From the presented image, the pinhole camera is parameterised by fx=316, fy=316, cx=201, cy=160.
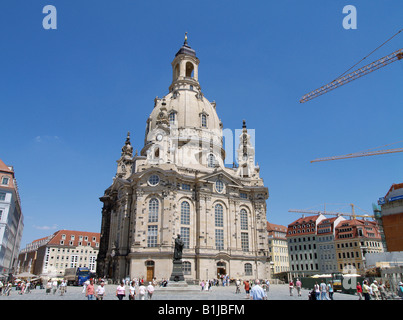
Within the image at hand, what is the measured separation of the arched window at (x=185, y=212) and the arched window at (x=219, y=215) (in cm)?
516

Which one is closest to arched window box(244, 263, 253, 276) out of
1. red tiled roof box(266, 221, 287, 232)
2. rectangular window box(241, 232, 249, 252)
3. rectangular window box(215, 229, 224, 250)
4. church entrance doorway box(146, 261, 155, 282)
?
rectangular window box(241, 232, 249, 252)

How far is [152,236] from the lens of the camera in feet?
161

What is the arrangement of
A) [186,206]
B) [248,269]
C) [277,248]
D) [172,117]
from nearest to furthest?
[186,206] → [248,269] → [172,117] → [277,248]

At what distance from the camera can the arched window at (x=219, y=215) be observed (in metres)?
54.4

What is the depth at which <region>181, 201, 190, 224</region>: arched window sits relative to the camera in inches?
2045

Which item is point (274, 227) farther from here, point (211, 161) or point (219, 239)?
point (219, 239)

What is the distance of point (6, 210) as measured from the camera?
51281 millimetres

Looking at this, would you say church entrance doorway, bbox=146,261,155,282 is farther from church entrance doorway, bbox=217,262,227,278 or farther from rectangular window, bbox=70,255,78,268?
rectangular window, bbox=70,255,78,268

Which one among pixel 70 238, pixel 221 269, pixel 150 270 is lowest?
pixel 150 270

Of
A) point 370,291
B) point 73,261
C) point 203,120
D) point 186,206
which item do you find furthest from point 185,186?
point 73,261

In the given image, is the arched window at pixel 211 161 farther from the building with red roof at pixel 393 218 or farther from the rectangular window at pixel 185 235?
the building with red roof at pixel 393 218

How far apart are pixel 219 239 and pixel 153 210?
40.7ft
